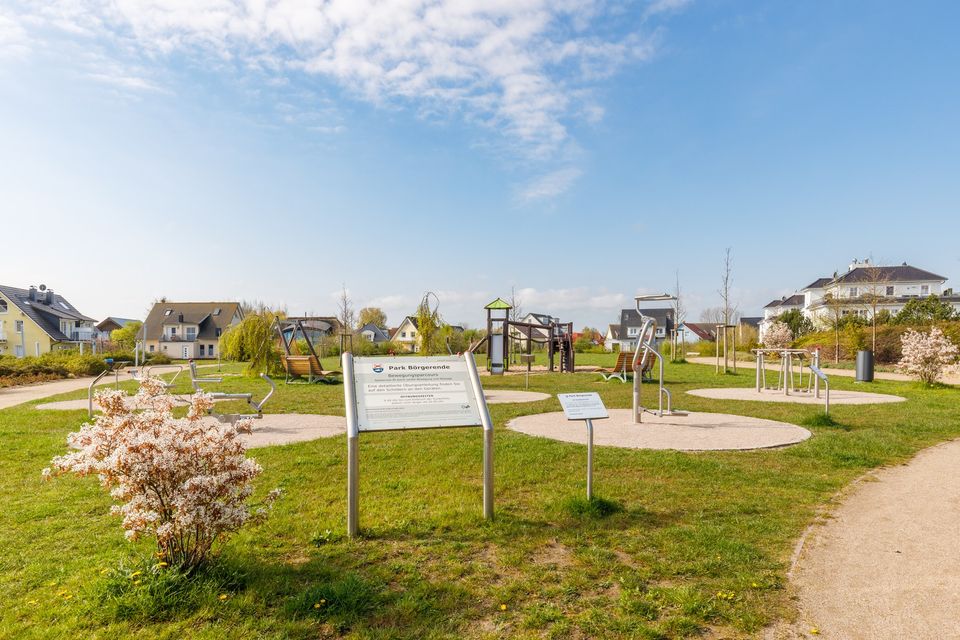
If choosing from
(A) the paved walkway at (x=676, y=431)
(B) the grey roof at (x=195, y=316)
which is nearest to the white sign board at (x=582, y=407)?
(A) the paved walkway at (x=676, y=431)

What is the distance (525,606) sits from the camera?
3.32m

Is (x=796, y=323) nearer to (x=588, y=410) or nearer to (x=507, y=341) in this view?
(x=507, y=341)

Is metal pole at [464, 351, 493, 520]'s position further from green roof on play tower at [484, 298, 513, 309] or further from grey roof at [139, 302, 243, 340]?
grey roof at [139, 302, 243, 340]

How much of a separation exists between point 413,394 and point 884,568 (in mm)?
3651

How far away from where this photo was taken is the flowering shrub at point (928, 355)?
15633mm

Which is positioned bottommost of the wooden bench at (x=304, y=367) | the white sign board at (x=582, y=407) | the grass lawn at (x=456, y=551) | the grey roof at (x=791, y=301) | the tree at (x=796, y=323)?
the grass lawn at (x=456, y=551)

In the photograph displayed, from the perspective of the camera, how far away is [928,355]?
15.8 meters

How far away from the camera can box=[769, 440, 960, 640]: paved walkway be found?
309 cm

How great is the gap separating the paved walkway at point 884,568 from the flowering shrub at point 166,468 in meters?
3.17

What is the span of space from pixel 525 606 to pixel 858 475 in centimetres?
505

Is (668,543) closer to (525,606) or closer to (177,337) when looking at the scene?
(525,606)

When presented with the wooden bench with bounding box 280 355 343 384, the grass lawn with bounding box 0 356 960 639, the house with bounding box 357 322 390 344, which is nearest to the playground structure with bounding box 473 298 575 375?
the wooden bench with bounding box 280 355 343 384

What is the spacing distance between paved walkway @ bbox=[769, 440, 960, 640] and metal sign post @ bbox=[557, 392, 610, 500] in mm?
1680

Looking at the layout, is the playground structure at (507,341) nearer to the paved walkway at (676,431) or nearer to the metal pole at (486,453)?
the paved walkway at (676,431)
